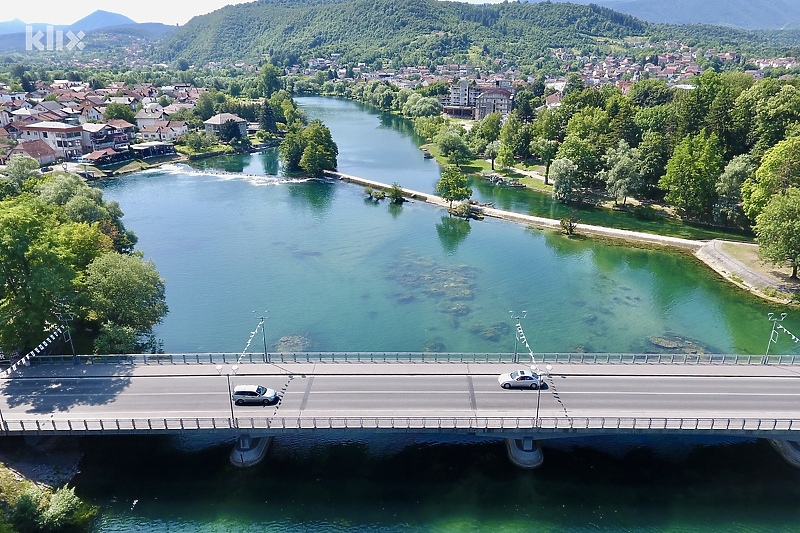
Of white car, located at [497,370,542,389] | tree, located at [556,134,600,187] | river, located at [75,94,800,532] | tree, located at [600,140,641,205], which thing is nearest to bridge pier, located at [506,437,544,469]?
river, located at [75,94,800,532]

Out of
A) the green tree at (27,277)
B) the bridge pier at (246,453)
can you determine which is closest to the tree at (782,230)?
the bridge pier at (246,453)

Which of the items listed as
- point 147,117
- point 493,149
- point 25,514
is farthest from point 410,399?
point 147,117

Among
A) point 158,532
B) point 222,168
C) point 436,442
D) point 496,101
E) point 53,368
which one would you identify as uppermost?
point 496,101

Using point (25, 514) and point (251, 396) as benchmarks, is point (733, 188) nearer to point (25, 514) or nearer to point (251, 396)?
point (251, 396)

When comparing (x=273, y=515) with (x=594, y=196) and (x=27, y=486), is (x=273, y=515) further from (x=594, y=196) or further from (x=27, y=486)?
(x=594, y=196)

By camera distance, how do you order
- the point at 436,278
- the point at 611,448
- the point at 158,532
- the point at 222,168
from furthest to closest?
1. the point at 222,168
2. the point at 436,278
3. the point at 611,448
4. the point at 158,532

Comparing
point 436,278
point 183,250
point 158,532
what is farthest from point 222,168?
point 158,532
